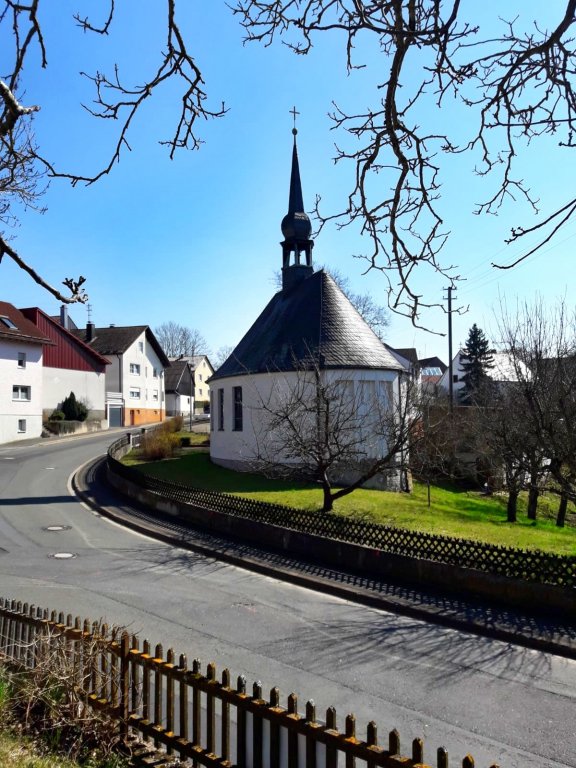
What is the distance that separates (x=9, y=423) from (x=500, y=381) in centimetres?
3360

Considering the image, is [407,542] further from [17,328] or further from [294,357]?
[17,328]

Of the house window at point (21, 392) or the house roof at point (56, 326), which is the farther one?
the house roof at point (56, 326)

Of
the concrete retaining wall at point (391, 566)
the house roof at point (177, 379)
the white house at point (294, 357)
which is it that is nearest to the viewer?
Answer: the concrete retaining wall at point (391, 566)

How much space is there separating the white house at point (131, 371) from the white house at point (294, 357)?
3109cm

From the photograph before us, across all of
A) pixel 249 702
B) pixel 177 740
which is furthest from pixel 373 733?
pixel 177 740

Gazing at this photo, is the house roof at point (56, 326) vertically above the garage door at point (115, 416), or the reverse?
the house roof at point (56, 326)

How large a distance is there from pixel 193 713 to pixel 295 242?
1091 inches

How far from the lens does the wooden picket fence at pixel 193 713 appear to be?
3721mm

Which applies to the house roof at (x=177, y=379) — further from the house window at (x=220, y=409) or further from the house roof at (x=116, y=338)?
the house window at (x=220, y=409)

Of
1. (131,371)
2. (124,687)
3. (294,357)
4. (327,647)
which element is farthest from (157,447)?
(131,371)

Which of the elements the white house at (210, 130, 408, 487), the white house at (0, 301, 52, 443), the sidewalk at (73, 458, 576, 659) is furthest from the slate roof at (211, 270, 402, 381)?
the white house at (0, 301, 52, 443)

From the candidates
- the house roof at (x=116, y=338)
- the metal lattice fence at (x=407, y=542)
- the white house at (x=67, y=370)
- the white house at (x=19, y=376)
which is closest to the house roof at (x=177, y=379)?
the house roof at (x=116, y=338)

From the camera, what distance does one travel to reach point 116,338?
62125 mm

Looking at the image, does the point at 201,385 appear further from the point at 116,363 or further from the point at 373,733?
the point at 373,733
